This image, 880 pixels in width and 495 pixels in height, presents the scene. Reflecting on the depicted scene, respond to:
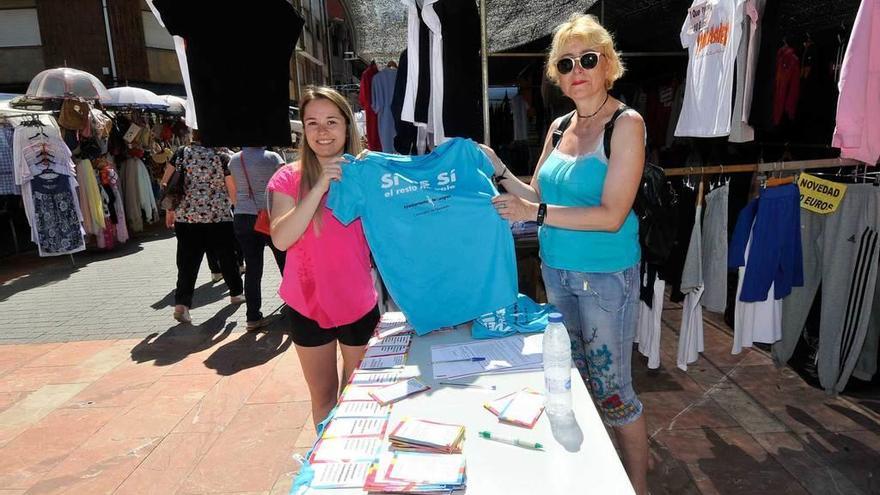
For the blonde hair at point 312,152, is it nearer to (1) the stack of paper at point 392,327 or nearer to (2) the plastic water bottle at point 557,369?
(1) the stack of paper at point 392,327

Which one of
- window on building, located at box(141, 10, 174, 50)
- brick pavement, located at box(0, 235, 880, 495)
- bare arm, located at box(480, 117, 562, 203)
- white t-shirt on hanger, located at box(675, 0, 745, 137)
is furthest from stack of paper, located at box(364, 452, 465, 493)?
window on building, located at box(141, 10, 174, 50)

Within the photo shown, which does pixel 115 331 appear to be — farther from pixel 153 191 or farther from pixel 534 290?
pixel 153 191

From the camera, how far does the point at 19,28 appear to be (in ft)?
55.8

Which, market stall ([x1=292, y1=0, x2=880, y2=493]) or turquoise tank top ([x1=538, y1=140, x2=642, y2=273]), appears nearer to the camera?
turquoise tank top ([x1=538, y1=140, x2=642, y2=273])

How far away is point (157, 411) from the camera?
12.1ft

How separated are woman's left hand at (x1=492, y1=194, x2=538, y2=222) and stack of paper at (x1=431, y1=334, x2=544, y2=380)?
490mm

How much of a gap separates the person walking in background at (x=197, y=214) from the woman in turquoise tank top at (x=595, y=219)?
4001 millimetres

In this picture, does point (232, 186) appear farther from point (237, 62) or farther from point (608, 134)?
point (608, 134)

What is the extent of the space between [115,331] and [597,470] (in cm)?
561

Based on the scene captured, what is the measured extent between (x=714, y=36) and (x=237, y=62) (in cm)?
306

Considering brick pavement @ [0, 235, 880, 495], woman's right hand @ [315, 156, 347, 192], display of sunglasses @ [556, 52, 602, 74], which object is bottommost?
brick pavement @ [0, 235, 880, 495]

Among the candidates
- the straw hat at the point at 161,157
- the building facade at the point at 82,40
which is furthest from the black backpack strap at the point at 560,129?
the building facade at the point at 82,40

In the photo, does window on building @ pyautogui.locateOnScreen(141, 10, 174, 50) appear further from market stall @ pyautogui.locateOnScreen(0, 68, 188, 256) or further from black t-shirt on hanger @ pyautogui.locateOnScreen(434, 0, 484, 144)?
black t-shirt on hanger @ pyautogui.locateOnScreen(434, 0, 484, 144)

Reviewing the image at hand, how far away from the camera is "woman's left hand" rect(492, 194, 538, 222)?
215 cm
